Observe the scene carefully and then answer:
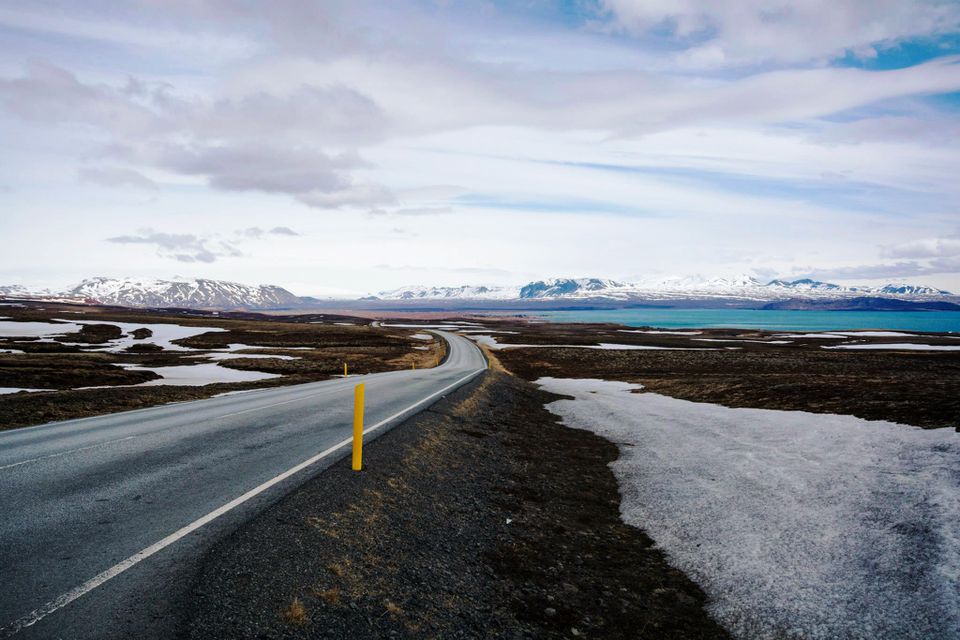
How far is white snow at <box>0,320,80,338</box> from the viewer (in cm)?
7053

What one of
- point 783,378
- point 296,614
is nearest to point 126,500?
point 296,614

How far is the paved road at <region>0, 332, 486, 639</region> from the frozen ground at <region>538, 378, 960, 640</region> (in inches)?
262

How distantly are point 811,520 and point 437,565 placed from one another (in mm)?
6931

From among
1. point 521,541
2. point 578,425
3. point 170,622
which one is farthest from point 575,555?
point 578,425

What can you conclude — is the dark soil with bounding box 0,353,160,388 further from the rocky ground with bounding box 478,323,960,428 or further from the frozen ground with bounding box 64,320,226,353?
the rocky ground with bounding box 478,323,960,428

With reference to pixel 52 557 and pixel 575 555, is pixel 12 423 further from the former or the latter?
pixel 575 555

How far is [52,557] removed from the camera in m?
5.51

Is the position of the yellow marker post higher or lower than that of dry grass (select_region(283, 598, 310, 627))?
higher

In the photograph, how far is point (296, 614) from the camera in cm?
490

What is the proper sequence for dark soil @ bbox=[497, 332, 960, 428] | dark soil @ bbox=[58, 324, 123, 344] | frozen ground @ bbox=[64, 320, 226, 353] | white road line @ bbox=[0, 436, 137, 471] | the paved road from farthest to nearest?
dark soil @ bbox=[58, 324, 123, 344], frozen ground @ bbox=[64, 320, 226, 353], dark soil @ bbox=[497, 332, 960, 428], white road line @ bbox=[0, 436, 137, 471], the paved road

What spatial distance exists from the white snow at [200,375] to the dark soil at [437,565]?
26.5m

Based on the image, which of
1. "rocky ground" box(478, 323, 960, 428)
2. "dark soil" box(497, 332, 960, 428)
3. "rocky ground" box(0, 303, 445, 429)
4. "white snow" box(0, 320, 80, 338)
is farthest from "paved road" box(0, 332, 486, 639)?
"white snow" box(0, 320, 80, 338)

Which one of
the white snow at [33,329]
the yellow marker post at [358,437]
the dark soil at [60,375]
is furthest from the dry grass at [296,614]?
the white snow at [33,329]

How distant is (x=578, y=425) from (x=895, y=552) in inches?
493
